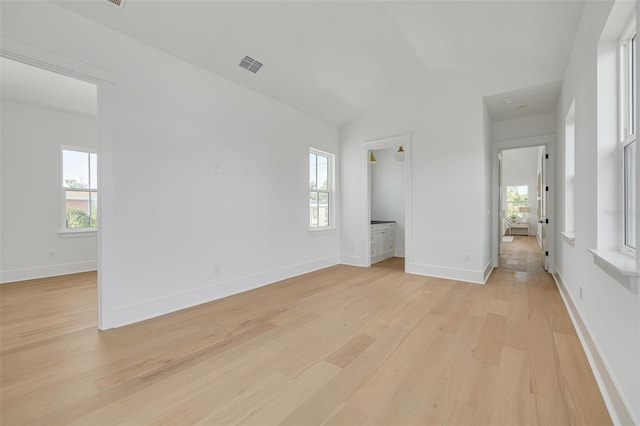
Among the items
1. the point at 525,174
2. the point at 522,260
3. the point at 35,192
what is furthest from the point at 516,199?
the point at 35,192

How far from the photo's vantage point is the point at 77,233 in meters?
5.13

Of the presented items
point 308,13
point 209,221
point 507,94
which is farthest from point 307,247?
point 507,94

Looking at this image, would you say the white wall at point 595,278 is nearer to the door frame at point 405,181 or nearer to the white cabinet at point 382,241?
the door frame at point 405,181

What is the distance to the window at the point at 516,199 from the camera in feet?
39.9

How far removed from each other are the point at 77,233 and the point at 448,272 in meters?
6.63

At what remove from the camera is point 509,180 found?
12477 millimetres

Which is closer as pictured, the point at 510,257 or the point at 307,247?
the point at 307,247

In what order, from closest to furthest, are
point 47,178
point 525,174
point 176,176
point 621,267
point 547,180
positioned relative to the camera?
point 621,267 → point 176,176 → point 47,178 → point 547,180 → point 525,174

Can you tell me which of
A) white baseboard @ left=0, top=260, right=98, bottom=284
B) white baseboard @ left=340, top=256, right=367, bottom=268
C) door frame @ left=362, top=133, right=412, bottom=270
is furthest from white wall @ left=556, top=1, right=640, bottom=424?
white baseboard @ left=0, top=260, right=98, bottom=284

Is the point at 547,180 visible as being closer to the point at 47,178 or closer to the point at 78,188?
the point at 78,188

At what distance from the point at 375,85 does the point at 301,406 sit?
4.67 meters

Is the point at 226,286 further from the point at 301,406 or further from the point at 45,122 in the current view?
the point at 45,122

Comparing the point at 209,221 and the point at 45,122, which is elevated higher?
the point at 45,122

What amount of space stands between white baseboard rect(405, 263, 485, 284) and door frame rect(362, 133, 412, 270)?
15cm
